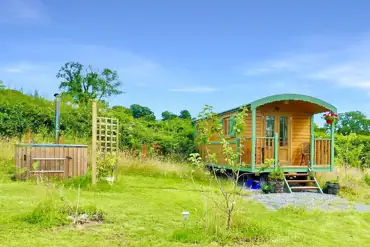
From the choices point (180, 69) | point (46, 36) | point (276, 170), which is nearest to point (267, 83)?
point (180, 69)

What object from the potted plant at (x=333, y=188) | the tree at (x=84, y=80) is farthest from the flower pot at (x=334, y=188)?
the tree at (x=84, y=80)

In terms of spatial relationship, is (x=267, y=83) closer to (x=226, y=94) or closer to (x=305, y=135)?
(x=226, y=94)

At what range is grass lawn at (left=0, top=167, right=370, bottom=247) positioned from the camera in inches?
168

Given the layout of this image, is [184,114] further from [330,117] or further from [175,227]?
[175,227]

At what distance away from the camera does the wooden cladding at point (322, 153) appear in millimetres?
12086

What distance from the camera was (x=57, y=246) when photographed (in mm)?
3959

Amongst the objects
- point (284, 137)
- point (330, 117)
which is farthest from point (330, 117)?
point (284, 137)

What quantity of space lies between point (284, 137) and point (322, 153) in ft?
5.44

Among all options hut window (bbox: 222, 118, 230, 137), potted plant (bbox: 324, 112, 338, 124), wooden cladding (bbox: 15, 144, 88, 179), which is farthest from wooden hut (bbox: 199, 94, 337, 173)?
wooden cladding (bbox: 15, 144, 88, 179)

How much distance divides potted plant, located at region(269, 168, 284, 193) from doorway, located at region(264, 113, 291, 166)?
262 centimetres

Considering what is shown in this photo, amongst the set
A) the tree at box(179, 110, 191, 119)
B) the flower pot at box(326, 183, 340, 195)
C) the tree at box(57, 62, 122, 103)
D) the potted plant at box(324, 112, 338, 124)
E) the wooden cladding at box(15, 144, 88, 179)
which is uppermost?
the tree at box(57, 62, 122, 103)

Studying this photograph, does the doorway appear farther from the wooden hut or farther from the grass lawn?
the grass lawn

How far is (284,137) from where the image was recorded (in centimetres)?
1336

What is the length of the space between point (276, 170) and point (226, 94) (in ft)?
16.1
